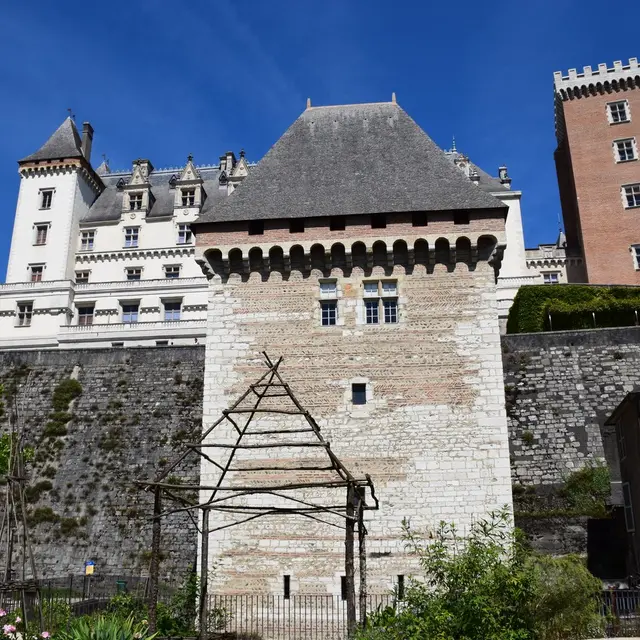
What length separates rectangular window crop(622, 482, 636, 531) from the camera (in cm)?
1978

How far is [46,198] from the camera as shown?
4197 cm

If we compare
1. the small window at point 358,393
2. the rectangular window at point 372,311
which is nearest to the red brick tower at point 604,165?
the rectangular window at point 372,311

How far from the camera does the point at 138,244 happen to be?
136 feet

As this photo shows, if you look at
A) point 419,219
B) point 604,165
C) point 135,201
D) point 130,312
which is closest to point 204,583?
point 419,219

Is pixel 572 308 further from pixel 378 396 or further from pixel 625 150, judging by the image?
pixel 378 396

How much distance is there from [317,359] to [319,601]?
5.67 m

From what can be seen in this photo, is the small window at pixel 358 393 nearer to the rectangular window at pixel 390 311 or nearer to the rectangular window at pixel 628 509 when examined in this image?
the rectangular window at pixel 390 311

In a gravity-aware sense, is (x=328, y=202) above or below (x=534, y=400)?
above

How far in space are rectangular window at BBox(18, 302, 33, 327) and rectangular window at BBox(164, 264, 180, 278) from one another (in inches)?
285

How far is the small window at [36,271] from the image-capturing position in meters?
40.4

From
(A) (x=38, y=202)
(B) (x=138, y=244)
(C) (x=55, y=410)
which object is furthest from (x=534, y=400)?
(A) (x=38, y=202)

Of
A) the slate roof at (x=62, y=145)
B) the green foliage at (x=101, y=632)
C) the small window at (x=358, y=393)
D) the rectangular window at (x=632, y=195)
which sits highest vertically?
the slate roof at (x=62, y=145)

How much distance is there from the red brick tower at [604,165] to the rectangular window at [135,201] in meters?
24.5

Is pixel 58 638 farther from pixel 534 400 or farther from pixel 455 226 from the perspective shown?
pixel 534 400
